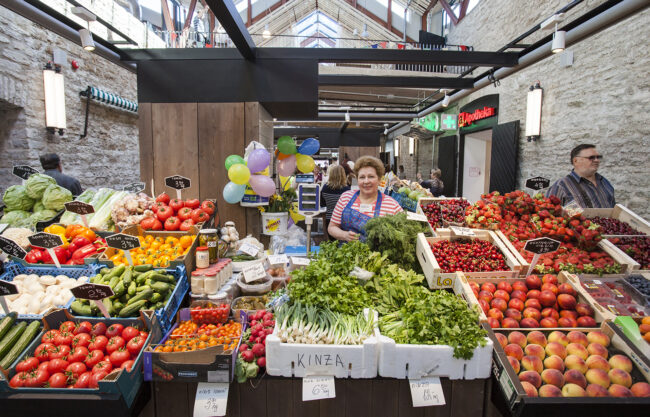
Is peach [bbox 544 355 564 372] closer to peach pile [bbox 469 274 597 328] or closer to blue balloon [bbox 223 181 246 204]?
peach pile [bbox 469 274 597 328]

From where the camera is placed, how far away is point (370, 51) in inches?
214

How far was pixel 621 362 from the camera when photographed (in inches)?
62.9

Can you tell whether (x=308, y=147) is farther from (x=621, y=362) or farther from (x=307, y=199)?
(x=621, y=362)

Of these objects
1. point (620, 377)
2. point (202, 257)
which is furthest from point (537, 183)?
point (202, 257)

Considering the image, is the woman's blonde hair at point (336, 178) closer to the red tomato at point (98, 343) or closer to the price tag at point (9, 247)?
the price tag at point (9, 247)

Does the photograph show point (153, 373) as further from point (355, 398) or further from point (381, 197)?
point (381, 197)

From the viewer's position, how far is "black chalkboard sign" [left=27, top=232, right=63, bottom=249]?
2.27m

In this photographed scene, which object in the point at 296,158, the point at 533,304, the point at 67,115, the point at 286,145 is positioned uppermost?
the point at 67,115

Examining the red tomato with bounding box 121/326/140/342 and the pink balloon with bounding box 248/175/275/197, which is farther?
the pink balloon with bounding box 248/175/275/197

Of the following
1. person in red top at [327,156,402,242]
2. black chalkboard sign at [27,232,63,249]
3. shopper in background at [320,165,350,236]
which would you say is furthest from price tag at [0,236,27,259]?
shopper in background at [320,165,350,236]

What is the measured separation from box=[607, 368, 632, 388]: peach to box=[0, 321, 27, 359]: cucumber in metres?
2.91

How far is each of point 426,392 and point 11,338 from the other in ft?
6.92

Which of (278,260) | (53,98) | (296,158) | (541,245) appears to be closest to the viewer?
(541,245)

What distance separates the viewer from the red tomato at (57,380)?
5.15 feet
